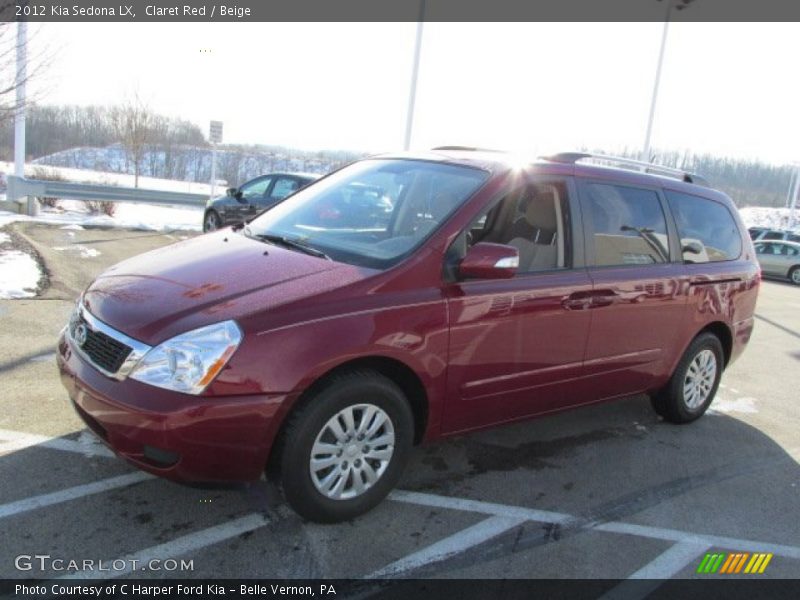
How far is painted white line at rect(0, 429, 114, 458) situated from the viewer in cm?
371

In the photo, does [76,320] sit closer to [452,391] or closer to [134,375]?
[134,375]

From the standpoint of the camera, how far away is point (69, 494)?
3285 millimetres

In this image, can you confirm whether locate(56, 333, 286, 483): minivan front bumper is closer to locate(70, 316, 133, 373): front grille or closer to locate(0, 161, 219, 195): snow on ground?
locate(70, 316, 133, 373): front grille

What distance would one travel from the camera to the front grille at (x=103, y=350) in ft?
9.57

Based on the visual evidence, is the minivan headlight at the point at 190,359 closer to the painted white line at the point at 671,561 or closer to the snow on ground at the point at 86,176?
the painted white line at the point at 671,561

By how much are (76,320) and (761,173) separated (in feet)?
363

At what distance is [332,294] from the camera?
3.09 metres

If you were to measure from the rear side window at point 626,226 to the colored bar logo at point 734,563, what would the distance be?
1.80 metres

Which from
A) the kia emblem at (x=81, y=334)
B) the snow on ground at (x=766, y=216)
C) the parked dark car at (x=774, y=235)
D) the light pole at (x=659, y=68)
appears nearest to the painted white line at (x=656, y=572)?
the kia emblem at (x=81, y=334)

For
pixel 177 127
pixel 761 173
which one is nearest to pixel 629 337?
pixel 177 127

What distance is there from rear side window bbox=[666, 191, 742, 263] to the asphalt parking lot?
1.40 meters

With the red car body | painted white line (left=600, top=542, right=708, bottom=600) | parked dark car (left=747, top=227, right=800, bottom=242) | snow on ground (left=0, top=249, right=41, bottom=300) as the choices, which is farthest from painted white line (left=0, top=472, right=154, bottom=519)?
parked dark car (left=747, top=227, right=800, bottom=242)

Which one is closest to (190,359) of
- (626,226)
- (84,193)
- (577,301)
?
(577,301)

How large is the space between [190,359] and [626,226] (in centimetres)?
303
